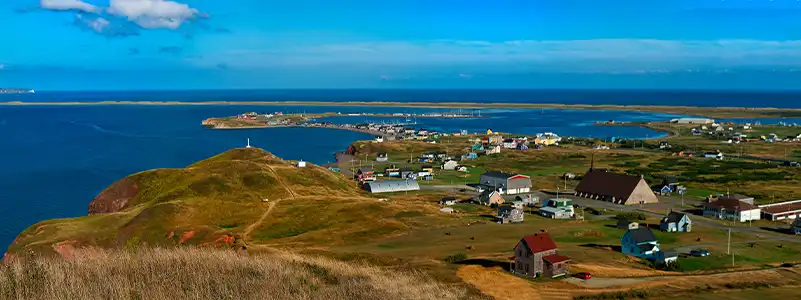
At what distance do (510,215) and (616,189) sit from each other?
73.7 feet

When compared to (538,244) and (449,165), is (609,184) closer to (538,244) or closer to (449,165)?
(449,165)

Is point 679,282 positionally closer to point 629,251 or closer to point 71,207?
point 629,251

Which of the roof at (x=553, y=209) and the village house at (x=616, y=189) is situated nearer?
the roof at (x=553, y=209)

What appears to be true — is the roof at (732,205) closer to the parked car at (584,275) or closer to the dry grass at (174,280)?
the parked car at (584,275)

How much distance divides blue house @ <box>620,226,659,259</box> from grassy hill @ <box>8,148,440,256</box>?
20.9 metres

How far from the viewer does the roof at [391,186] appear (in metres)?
91.6

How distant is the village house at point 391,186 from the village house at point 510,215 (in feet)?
90.4

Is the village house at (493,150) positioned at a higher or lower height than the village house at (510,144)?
lower

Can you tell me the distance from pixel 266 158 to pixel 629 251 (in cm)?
6683

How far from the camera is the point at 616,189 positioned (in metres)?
80.6

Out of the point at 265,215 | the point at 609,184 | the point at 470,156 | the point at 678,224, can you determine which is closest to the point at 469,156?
the point at 470,156

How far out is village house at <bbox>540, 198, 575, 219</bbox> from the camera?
6925 cm

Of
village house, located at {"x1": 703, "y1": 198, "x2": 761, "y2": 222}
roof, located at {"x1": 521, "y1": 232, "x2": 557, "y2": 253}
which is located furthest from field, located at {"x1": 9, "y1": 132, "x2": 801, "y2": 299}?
roof, located at {"x1": 521, "y1": 232, "x2": 557, "y2": 253}

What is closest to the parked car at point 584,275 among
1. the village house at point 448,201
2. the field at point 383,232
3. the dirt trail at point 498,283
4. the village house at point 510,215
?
the field at point 383,232
